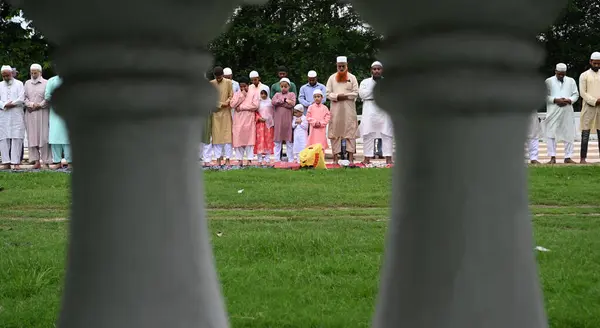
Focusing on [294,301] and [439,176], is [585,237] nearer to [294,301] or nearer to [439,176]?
[294,301]

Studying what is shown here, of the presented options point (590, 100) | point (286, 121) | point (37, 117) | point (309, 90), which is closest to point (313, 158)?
point (286, 121)

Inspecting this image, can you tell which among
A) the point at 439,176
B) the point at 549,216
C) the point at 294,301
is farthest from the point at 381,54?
the point at 549,216

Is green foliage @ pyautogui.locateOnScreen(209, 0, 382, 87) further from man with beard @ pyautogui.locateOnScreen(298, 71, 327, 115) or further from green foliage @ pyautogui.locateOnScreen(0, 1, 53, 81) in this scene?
man with beard @ pyautogui.locateOnScreen(298, 71, 327, 115)

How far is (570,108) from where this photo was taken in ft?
39.5

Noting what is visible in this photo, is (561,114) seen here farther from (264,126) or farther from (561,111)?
(264,126)

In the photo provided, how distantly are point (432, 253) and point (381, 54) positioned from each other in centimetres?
25

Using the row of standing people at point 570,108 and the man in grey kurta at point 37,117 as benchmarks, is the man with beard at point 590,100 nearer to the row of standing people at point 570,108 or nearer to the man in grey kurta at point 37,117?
the row of standing people at point 570,108

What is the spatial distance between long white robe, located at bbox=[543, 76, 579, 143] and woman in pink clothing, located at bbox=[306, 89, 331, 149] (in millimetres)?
3543

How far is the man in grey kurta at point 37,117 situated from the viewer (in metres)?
11.9

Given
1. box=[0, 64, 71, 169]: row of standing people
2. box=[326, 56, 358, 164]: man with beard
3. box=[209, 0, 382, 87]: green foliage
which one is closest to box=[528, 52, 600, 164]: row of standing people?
box=[326, 56, 358, 164]: man with beard

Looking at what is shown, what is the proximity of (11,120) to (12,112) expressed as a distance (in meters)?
0.13

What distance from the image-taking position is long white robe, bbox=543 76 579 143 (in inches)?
467

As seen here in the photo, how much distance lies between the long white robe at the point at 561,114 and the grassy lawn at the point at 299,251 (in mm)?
4286

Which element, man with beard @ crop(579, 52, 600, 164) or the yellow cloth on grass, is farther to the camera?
man with beard @ crop(579, 52, 600, 164)
